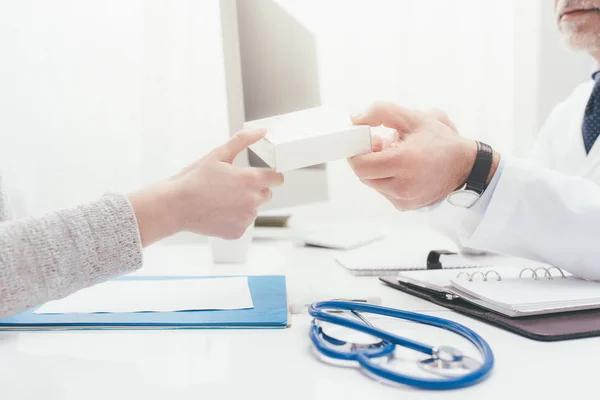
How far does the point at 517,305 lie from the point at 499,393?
0.18m

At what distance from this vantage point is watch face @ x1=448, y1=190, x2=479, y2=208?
0.70 m

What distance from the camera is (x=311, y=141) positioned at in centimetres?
55

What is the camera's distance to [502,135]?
1689 mm

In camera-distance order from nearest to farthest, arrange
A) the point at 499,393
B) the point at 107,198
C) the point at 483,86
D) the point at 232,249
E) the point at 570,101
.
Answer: the point at 499,393, the point at 107,198, the point at 232,249, the point at 570,101, the point at 483,86

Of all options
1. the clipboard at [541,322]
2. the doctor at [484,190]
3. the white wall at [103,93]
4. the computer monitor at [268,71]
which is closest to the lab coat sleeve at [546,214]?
the doctor at [484,190]

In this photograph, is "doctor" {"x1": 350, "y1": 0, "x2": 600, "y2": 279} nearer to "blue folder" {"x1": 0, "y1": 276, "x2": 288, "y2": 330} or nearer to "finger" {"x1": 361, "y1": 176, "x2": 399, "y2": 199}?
"finger" {"x1": 361, "y1": 176, "x2": 399, "y2": 199}

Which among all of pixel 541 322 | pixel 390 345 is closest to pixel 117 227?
pixel 390 345

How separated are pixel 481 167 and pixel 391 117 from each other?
5.7 inches

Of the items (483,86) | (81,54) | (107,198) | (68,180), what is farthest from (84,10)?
(483,86)

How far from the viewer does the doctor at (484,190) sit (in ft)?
2.07

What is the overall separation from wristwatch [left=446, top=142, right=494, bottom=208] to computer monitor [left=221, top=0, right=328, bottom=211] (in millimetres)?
330

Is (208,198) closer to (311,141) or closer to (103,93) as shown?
(311,141)

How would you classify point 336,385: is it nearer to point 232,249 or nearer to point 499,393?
point 499,393

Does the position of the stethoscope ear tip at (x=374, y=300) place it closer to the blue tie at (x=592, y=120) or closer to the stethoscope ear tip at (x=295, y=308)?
the stethoscope ear tip at (x=295, y=308)
